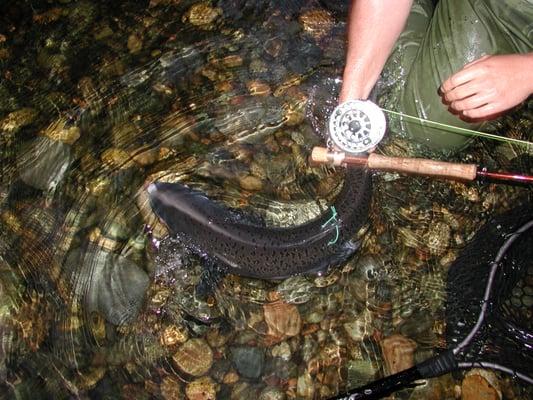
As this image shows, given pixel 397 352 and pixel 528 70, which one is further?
pixel 397 352

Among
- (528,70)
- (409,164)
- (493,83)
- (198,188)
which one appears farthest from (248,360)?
(528,70)

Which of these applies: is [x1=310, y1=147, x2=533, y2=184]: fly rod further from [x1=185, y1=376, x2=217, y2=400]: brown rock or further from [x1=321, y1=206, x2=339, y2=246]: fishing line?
[x1=185, y1=376, x2=217, y2=400]: brown rock

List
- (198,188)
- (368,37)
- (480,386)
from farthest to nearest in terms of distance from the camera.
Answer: (198,188) < (480,386) < (368,37)

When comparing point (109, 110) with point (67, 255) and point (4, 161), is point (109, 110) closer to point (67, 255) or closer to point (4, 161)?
point (4, 161)

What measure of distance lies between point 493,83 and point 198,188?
2.77m

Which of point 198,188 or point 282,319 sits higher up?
point 198,188

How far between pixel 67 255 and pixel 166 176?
1.20 metres

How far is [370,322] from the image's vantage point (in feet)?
13.6

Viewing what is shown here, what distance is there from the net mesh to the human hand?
4.49 feet

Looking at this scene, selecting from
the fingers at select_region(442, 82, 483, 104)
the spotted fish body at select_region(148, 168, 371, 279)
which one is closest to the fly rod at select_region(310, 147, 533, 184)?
the fingers at select_region(442, 82, 483, 104)

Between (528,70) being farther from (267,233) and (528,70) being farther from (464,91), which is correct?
(267,233)

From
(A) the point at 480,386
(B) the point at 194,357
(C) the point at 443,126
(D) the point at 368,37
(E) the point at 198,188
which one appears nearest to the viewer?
(D) the point at 368,37

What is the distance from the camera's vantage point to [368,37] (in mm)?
3588

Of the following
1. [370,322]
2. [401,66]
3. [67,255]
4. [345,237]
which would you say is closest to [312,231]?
[345,237]
